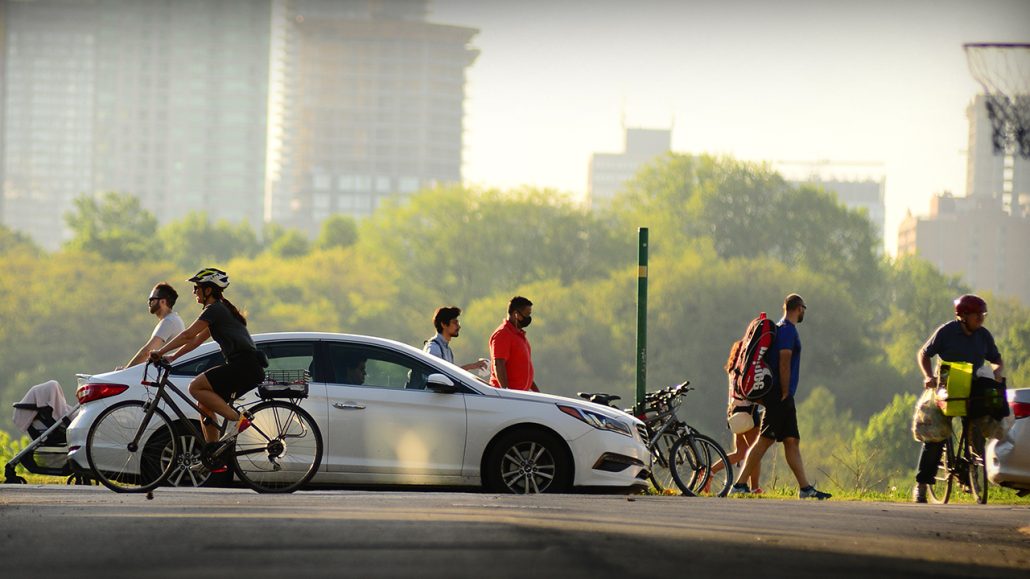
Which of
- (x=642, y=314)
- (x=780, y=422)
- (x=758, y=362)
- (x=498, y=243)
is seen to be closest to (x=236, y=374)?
(x=758, y=362)

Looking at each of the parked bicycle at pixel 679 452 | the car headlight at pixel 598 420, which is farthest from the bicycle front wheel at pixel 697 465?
the car headlight at pixel 598 420

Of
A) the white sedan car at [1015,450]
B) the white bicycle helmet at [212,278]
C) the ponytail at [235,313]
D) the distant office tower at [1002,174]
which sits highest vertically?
the distant office tower at [1002,174]

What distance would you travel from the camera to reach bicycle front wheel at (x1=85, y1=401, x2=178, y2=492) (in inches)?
476

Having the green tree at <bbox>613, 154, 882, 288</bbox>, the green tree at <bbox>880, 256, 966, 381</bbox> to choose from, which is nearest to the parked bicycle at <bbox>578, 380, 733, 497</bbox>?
the green tree at <bbox>880, 256, 966, 381</bbox>

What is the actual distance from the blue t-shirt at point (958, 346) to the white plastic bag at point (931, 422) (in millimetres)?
344

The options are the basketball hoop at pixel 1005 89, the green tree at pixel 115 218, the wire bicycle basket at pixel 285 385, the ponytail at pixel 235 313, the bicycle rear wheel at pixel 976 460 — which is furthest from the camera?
the green tree at pixel 115 218

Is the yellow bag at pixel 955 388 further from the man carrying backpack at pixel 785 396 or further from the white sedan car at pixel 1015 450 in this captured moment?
the man carrying backpack at pixel 785 396

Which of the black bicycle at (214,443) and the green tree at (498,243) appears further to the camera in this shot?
the green tree at (498,243)

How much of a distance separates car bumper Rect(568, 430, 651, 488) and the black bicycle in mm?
2063

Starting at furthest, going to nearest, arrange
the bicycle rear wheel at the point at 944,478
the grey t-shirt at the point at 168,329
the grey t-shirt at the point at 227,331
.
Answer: the bicycle rear wheel at the point at 944,478, the grey t-shirt at the point at 168,329, the grey t-shirt at the point at 227,331

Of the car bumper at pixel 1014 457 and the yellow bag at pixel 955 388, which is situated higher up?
the yellow bag at pixel 955 388

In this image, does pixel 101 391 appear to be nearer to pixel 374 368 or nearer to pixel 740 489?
pixel 374 368

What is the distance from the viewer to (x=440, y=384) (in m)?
12.8

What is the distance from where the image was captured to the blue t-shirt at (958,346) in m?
14.5
